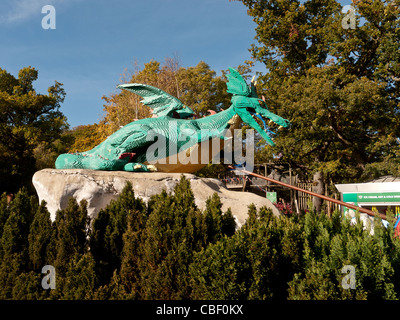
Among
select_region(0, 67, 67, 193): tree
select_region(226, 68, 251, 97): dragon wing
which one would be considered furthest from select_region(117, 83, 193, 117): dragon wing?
select_region(0, 67, 67, 193): tree

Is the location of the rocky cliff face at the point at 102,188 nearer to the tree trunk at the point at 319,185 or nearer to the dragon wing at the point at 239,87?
the dragon wing at the point at 239,87

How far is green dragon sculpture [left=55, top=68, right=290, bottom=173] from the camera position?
19.7 ft

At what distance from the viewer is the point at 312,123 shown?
11945 mm

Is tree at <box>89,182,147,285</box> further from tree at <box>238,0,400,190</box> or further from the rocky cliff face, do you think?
tree at <box>238,0,400,190</box>

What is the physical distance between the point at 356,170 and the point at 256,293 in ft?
39.3

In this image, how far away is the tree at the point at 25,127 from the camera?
16.3 m

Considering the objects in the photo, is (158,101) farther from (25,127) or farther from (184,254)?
(25,127)

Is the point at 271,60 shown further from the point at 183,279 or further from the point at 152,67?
the point at 183,279

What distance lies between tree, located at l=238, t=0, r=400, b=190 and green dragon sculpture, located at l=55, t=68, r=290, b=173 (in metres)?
5.37

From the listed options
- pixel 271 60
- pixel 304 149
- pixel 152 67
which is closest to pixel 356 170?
pixel 304 149

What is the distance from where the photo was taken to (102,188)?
5250 millimetres

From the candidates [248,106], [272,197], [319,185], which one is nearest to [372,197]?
[272,197]

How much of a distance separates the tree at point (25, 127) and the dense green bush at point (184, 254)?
43.9 ft

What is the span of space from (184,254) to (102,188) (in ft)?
8.16
